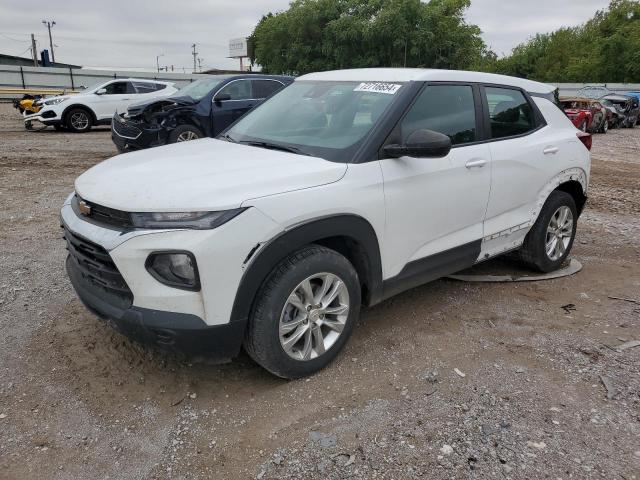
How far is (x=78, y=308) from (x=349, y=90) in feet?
8.32

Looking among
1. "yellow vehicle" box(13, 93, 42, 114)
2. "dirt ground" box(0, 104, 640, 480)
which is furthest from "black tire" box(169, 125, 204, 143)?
"yellow vehicle" box(13, 93, 42, 114)

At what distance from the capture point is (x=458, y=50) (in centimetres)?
3669

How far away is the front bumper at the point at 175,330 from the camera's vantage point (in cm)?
255

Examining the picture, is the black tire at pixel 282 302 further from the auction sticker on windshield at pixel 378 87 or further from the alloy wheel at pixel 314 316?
the auction sticker on windshield at pixel 378 87

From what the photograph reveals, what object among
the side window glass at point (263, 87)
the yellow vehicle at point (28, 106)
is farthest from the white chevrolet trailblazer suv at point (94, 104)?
the side window glass at point (263, 87)

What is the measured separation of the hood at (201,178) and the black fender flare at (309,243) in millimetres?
225

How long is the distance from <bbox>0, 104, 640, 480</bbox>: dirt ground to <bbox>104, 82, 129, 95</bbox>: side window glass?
12.5m

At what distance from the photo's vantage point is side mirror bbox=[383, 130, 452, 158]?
121 inches

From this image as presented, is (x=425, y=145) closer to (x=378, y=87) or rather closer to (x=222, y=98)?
(x=378, y=87)

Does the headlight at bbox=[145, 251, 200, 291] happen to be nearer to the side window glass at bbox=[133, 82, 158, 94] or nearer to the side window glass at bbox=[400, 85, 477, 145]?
the side window glass at bbox=[400, 85, 477, 145]

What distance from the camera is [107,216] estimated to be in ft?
8.97

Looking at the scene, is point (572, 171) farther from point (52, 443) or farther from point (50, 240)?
point (50, 240)

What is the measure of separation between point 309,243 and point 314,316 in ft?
1.36

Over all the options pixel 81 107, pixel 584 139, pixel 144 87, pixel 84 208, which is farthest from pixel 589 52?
pixel 84 208
